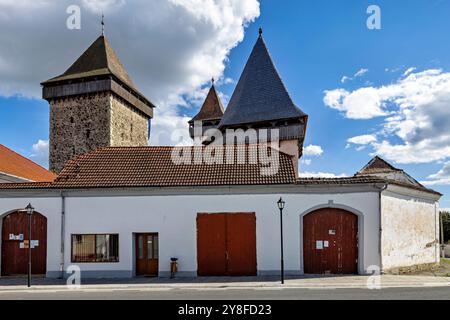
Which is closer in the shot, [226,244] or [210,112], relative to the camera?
[226,244]

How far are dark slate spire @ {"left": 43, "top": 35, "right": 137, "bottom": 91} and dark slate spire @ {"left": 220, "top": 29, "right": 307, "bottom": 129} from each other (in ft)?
55.9

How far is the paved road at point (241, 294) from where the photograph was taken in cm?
1129

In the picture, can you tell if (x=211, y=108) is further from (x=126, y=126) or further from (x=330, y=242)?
(x=330, y=242)

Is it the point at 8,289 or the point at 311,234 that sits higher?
the point at 311,234

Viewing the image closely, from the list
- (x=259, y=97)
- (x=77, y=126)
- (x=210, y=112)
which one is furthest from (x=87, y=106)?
(x=259, y=97)

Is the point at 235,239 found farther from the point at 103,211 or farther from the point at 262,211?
the point at 103,211

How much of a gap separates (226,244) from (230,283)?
2201 mm

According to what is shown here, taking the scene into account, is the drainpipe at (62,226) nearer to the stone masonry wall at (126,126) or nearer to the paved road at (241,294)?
the paved road at (241,294)

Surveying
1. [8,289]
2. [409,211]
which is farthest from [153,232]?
[409,211]

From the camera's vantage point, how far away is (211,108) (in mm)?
50156

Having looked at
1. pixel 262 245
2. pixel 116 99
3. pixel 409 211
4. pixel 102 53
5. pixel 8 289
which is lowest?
pixel 8 289

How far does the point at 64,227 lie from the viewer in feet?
54.2

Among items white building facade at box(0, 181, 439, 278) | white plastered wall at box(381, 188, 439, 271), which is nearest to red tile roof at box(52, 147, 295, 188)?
white building facade at box(0, 181, 439, 278)

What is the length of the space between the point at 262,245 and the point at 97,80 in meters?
32.0
